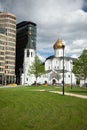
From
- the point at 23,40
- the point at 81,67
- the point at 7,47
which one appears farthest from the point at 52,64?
the point at 81,67

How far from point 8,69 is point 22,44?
3077 cm

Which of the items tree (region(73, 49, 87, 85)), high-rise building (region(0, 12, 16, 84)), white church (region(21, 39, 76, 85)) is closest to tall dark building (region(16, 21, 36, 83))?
white church (region(21, 39, 76, 85))

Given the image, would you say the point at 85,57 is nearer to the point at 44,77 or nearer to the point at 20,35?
the point at 44,77

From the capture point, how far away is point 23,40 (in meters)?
169

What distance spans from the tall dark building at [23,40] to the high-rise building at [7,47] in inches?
554

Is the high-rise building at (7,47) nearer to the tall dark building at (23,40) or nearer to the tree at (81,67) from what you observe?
the tall dark building at (23,40)

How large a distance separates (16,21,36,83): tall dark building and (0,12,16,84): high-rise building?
554 inches

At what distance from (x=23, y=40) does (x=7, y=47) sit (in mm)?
25382

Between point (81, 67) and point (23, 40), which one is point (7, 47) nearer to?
point (23, 40)

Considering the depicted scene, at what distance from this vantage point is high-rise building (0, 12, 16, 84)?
139250 millimetres

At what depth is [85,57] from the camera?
69250 millimetres

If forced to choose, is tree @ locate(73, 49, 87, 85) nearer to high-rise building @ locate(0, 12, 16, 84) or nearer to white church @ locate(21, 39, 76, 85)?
high-rise building @ locate(0, 12, 16, 84)

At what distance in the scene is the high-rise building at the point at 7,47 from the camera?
457ft

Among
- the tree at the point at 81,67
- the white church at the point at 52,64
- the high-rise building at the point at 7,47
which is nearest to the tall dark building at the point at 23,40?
the white church at the point at 52,64
